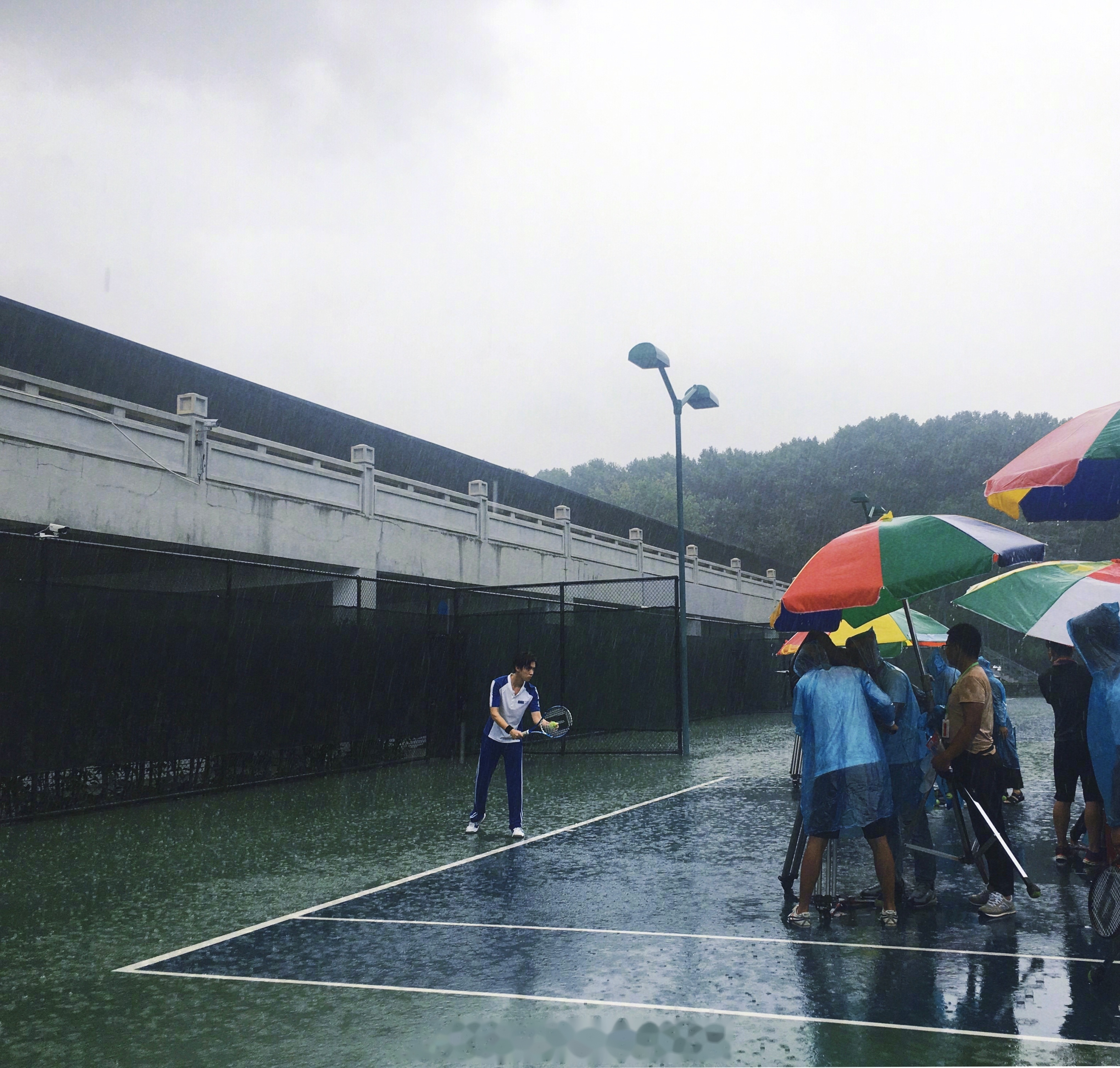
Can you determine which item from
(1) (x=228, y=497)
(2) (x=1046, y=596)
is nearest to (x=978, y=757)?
(2) (x=1046, y=596)

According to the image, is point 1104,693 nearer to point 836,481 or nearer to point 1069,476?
point 1069,476

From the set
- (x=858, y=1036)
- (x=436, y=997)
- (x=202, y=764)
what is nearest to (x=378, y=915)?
(x=436, y=997)

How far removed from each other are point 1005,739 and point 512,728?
15.4 ft

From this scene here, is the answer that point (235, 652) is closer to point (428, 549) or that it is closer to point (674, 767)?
point (674, 767)

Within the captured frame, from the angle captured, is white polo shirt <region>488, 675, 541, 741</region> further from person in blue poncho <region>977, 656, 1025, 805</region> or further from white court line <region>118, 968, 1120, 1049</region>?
white court line <region>118, 968, 1120, 1049</region>

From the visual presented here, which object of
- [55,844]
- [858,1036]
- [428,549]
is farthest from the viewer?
[428,549]

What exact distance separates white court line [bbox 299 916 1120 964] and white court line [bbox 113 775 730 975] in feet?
0.80

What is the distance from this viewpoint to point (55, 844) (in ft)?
31.8

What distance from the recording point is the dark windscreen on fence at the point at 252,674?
10992 mm

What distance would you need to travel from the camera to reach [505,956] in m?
5.71

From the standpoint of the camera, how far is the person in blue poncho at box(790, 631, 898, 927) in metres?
6.17

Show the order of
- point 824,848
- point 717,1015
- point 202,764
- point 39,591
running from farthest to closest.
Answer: point 202,764 → point 39,591 → point 824,848 → point 717,1015

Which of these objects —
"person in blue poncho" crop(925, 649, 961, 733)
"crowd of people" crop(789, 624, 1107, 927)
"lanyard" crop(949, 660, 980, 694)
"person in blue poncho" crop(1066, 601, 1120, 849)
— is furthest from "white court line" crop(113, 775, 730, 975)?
"person in blue poncho" crop(1066, 601, 1120, 849)

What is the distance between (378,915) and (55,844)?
15.2 feet
